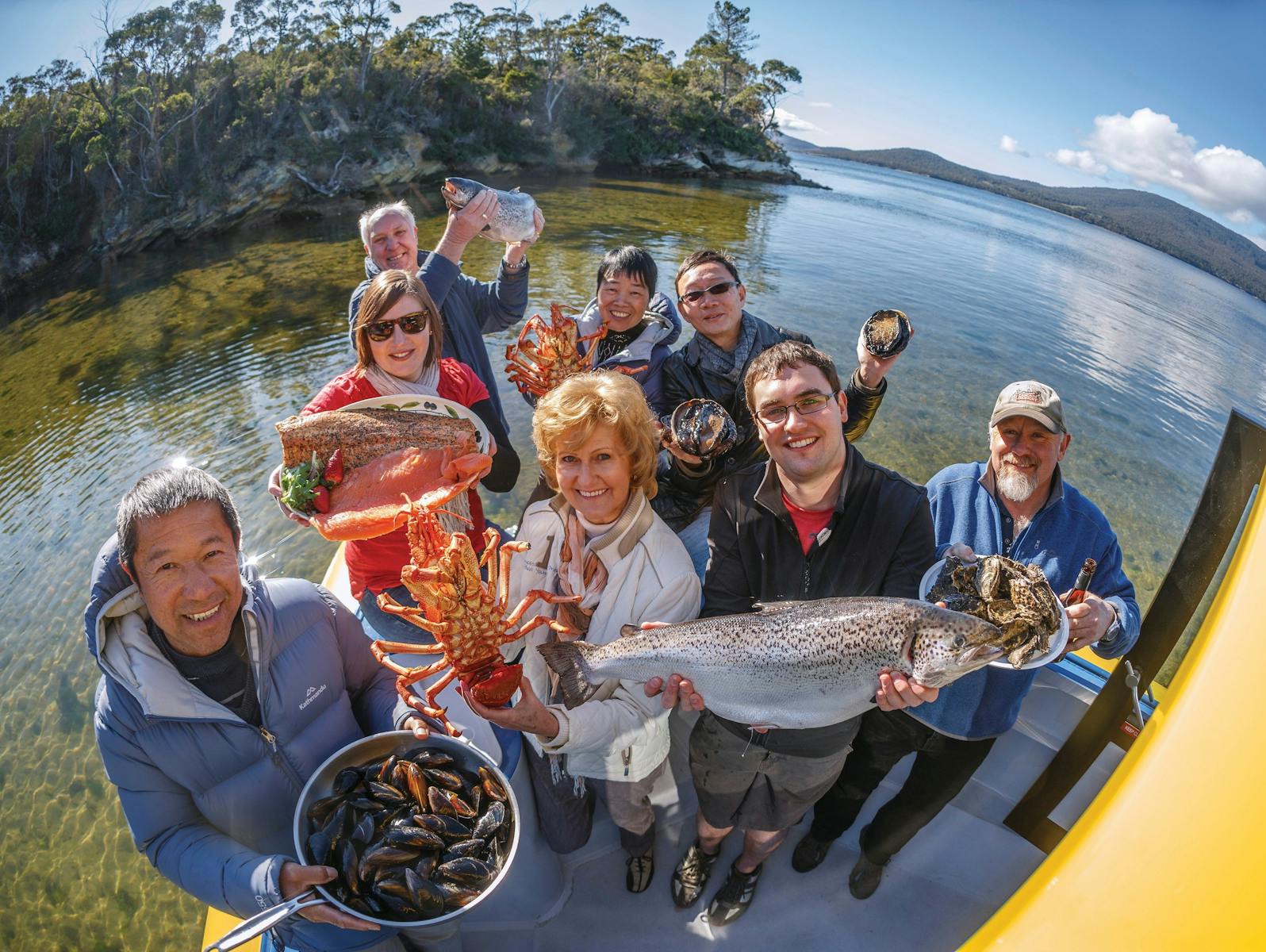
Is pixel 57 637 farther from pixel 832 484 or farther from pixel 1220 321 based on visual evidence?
pixel 1220 321

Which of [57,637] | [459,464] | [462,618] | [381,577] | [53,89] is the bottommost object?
[57,637]

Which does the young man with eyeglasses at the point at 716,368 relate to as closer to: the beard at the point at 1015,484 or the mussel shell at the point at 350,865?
the beard at the point at 1015,484

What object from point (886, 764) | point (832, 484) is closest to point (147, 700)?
point (832, 484)

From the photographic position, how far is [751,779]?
3.26 meters

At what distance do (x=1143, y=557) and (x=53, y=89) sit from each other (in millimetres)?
46904

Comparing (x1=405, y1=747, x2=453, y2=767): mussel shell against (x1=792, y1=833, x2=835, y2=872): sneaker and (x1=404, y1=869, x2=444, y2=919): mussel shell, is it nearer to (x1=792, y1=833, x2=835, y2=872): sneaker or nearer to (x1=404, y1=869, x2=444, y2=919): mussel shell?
(x1=404, y1=869, x2=444, y2=919): mussel shell

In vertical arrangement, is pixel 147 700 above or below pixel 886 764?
above

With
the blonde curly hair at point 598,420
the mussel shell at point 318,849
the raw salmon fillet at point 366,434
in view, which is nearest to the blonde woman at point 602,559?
the blonde curly hair at point 598,420

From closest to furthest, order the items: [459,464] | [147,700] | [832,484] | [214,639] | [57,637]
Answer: [147,700] < [214,639] < [832,484] < [459,464] < [57,637]

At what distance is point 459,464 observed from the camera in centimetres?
307

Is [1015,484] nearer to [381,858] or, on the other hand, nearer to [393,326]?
[381,858]

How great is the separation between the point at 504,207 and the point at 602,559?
9.44ft

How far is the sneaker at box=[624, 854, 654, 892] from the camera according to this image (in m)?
3.80

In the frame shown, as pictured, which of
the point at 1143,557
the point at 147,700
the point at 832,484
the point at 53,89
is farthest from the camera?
the point at 53,89
